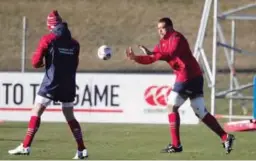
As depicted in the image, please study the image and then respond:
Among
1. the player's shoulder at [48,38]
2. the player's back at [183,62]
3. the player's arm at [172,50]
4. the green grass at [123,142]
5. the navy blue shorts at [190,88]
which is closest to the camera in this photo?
the player's shoulder at [48,38]

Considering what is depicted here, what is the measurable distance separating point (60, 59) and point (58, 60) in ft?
0.10

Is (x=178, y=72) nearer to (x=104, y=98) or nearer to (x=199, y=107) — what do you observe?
(x=199, y=107)

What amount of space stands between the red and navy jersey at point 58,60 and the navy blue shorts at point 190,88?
5.77ft

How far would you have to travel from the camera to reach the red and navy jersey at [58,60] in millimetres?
14328

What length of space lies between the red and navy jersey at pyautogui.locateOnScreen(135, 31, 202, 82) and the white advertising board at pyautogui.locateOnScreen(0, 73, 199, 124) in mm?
6397

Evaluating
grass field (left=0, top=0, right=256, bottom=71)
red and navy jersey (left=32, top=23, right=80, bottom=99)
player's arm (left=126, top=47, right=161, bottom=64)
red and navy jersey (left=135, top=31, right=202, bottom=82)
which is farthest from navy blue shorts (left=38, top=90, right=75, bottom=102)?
grass field (left=0, top=0, right=256, bottom=71)

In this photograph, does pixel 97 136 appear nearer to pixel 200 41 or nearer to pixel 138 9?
pixel 200 41

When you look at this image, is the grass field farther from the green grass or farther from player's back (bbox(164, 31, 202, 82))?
player's back (bbox(164, 31, 202, 82))

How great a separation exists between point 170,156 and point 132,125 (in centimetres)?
644

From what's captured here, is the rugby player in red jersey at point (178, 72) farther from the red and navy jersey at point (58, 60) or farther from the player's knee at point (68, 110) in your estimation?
the player's knee at point (68, 110)

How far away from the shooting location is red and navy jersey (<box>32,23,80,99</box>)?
47.0 ft

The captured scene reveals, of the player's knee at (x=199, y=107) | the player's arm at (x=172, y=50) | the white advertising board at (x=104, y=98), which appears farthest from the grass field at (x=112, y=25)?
the player's arm at (x=172, y=50)

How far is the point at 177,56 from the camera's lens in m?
15.4

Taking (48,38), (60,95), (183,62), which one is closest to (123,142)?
(183,62)
